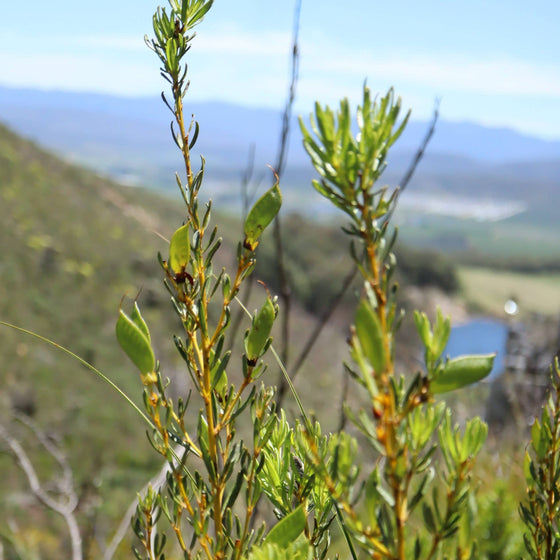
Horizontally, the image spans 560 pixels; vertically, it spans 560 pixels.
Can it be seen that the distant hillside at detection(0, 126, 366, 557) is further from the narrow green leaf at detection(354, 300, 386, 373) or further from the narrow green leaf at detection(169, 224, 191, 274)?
the narrow green leaf at detection(354, 300, 386, 373)

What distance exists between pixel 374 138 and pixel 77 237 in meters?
14.1

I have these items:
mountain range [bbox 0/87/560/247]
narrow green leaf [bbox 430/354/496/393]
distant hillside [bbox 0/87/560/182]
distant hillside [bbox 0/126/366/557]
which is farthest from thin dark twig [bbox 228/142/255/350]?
distant hillside [bbox 0/87/560/182]

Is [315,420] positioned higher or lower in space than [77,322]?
Answer: higher

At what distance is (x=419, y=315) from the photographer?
0.38 meters

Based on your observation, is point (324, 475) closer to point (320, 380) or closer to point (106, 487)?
point (106, 487)

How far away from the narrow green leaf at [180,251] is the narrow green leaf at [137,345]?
0.20ft

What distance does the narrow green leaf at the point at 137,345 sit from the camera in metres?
0.49

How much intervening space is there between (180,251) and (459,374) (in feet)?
0.84

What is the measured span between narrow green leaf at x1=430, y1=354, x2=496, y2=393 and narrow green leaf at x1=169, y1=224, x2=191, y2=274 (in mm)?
239

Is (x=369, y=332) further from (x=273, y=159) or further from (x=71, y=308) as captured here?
(x=273, y=159)

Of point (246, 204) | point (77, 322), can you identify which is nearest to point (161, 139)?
point (77, 322)

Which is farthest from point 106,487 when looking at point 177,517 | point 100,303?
point 177,517

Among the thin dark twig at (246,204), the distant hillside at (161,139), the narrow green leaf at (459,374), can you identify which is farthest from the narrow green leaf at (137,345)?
the distant hillside at (161,139)

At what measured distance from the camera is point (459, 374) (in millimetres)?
376
